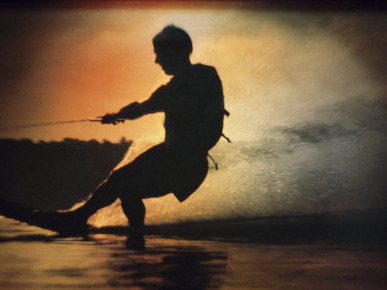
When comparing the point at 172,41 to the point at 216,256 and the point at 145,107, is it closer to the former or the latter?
the point at 145,107

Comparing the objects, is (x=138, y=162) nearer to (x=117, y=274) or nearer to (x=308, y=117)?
(x=117, y=274)

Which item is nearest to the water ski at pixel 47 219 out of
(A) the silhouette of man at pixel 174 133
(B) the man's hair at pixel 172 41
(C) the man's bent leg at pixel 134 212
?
(A) the silhouette of man at pixel 174 133

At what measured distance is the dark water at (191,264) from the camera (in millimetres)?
2615

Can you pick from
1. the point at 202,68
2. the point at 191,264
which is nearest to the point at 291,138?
the point at 202,68

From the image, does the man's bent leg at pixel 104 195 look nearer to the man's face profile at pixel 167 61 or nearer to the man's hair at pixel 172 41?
the man's face profile at pixel 167 61

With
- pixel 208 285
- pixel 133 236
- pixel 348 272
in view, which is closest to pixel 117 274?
pixel 208 285

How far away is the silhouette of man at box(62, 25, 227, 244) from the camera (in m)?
3.74

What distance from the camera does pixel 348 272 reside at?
2992mm

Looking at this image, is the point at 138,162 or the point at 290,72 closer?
the point at 138,162

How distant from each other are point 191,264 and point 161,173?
2.90 feet

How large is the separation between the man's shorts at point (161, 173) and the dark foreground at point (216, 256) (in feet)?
1.26

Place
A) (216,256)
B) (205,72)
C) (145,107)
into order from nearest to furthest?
(216,256) < (145,107) < (205,72)

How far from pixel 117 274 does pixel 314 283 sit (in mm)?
864

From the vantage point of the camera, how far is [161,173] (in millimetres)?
3861
